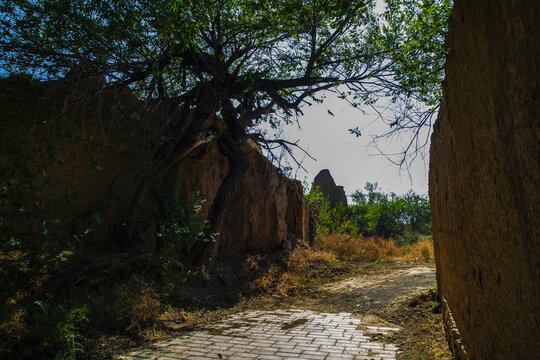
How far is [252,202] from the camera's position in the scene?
36.8 ft

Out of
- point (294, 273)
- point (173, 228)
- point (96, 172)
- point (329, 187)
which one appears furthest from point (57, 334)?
point (329, 187)

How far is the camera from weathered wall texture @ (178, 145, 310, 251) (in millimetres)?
9836

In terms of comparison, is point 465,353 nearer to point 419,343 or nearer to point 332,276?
point 419,343

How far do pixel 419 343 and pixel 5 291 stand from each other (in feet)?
16.7

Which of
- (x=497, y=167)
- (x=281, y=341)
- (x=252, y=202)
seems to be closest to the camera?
(x=497, y=167)

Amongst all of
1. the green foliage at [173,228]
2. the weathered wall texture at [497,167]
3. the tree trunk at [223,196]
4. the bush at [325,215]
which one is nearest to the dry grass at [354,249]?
the bush at [325,215]

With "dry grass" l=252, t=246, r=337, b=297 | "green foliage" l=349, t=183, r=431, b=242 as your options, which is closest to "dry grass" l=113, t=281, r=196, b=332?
"dry grass" l=252, t=246, r=337, b=297

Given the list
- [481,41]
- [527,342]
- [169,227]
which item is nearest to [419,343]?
[527,342]

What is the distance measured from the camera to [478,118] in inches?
94.3

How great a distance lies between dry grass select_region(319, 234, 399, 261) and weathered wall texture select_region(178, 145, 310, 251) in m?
3.23

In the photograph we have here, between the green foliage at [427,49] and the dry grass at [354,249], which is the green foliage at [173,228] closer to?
the green foliage at [427,49]

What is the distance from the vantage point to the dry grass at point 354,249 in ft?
50.3

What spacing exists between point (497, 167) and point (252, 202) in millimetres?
9315

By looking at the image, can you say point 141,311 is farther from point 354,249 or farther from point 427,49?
point 354,249
